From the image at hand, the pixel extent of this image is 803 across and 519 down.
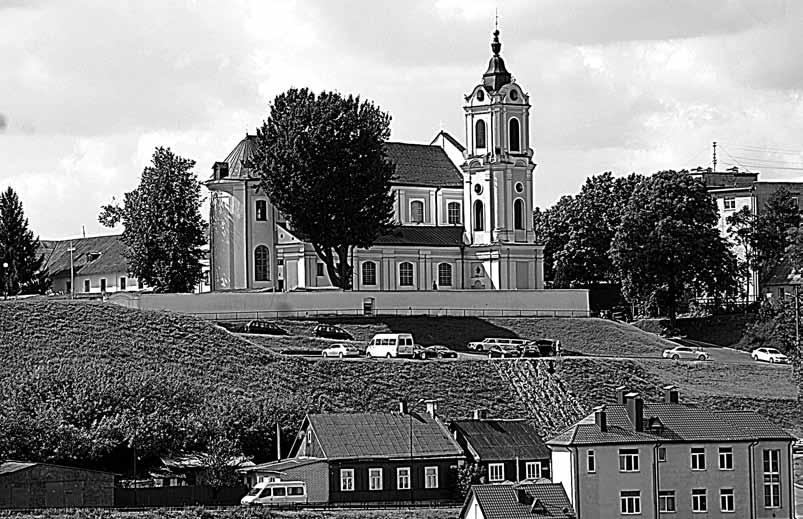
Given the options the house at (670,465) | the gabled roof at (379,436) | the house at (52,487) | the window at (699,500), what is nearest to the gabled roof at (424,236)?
the gabled roof at (379,436)

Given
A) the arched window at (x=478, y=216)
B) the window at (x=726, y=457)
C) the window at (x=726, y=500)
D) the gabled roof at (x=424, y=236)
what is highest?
the arched window at (x=478, y=216)

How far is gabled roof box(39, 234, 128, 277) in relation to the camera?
111 meters

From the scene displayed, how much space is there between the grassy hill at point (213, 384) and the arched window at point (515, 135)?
710 inches

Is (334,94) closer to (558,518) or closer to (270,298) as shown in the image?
(270,298)

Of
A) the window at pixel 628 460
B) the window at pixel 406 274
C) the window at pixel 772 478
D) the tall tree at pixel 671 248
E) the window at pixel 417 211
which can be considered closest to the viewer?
the window at pixel 628 460

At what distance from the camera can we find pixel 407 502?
50094 mm

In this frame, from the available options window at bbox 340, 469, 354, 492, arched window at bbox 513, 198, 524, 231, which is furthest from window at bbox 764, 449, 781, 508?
arched window at bbox 513, 198, 524, 231

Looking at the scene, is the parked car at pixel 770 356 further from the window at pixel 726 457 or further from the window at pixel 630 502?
the window at pixel 630 502

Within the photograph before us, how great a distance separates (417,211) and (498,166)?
31.0 ft

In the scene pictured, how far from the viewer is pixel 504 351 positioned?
73812 mm

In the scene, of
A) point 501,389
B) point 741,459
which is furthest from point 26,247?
point 741,459

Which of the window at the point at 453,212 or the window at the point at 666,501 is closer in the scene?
the window at the point at 666,501

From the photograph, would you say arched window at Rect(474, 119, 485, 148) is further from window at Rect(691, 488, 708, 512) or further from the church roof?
window at Rect(691, 488, 708, 512)

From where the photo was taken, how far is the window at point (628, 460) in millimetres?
47656
